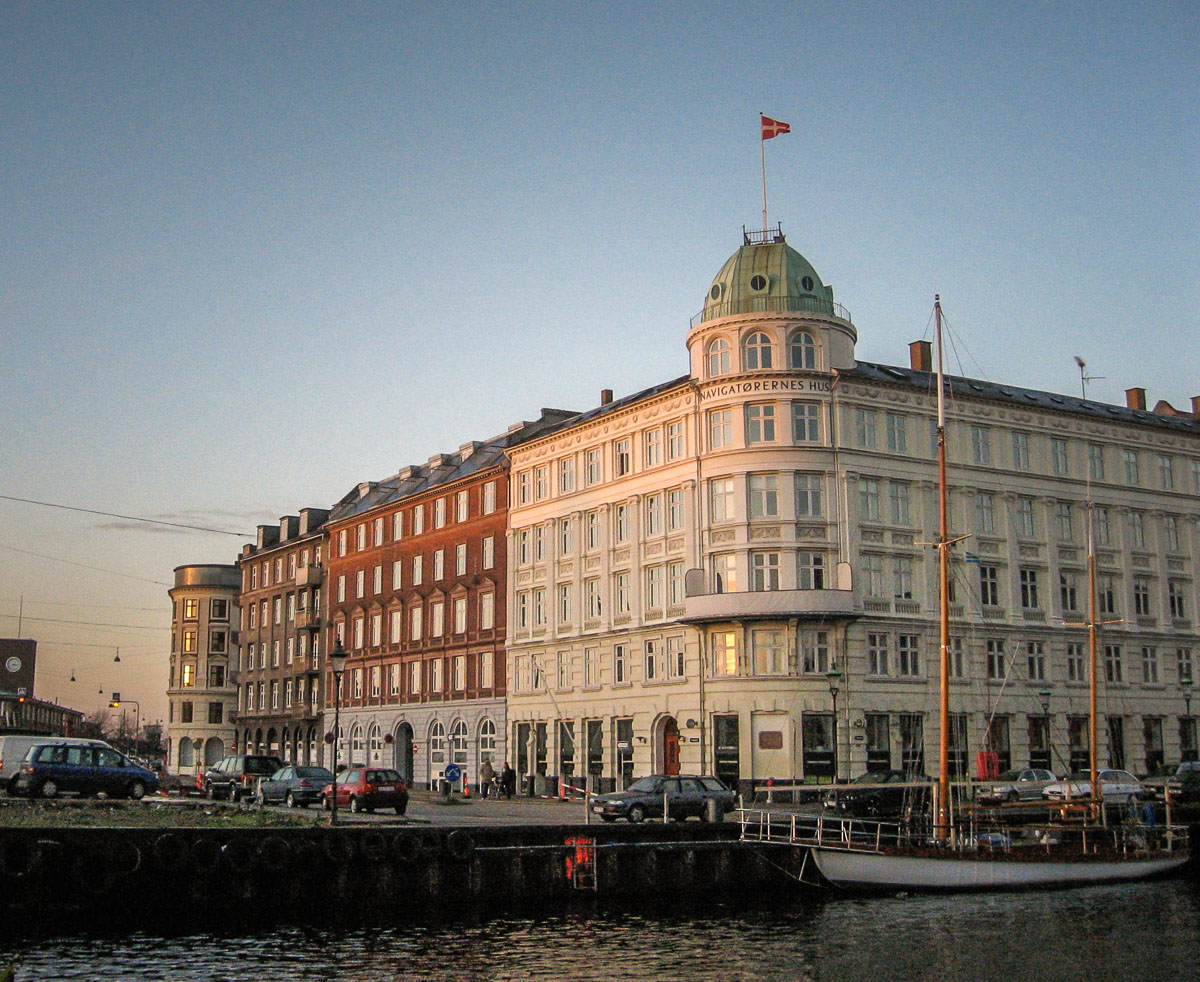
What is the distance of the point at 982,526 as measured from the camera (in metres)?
62.9

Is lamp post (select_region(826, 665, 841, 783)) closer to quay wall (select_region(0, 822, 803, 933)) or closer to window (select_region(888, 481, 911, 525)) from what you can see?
window (select_region(888, 481, 911, 525))

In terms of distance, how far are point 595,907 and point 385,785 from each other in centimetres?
1802

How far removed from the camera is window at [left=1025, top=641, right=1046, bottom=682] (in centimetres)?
6250

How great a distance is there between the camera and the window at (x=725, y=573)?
5900 centimetres

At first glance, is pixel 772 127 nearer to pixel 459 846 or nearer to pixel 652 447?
pixel 652 447

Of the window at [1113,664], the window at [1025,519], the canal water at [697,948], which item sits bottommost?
the canal water at [697,948]

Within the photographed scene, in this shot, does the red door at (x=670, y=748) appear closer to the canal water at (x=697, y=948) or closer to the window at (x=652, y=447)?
the window at (x=652, y=447)

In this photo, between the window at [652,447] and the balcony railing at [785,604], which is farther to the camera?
the window at [652,447]

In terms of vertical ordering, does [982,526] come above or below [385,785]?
above

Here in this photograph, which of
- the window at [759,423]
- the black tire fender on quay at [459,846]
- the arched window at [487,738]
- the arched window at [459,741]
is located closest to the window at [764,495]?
the window at [759,423]

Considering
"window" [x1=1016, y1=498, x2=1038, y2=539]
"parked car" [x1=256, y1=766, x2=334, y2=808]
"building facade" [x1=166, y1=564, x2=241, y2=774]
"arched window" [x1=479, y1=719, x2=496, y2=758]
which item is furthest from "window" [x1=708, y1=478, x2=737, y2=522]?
"building facade" [x1=166, y1=564, x2=241, y2=774]

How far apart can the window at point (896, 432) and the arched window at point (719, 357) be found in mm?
7447

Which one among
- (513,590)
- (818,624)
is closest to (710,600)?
(818,624)

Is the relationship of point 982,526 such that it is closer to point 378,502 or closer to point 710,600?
point 710,600
